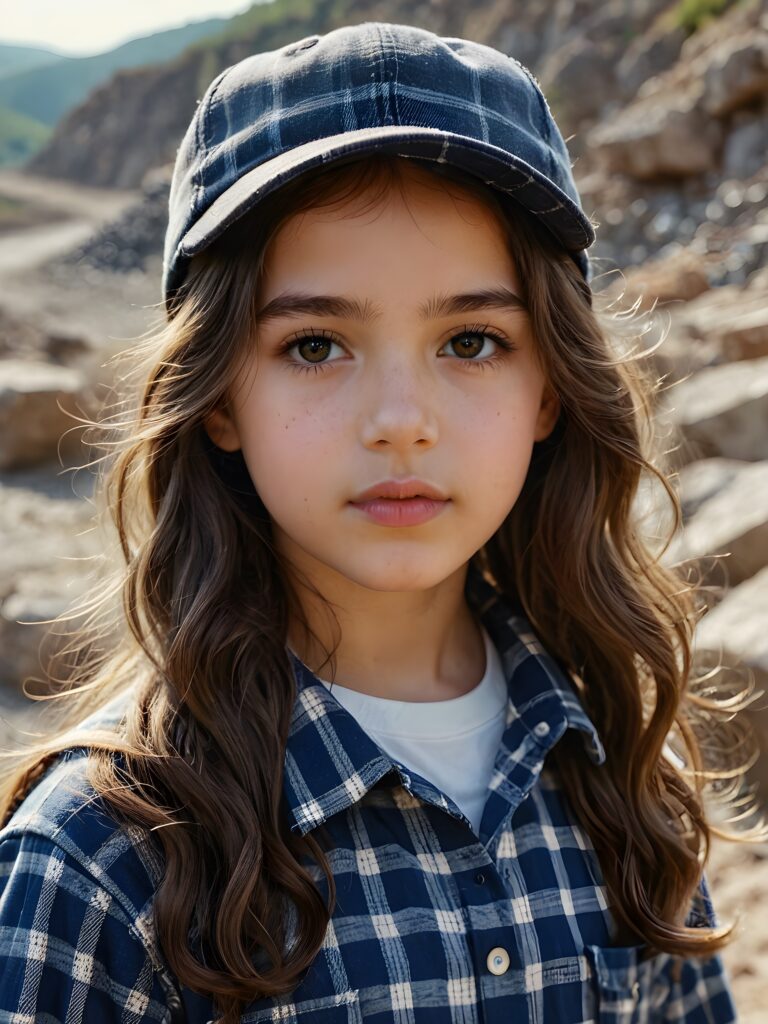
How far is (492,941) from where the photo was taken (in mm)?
1297

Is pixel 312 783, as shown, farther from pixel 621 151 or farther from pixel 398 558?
pixel 621 151

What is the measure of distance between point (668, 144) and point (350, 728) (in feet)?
27.6

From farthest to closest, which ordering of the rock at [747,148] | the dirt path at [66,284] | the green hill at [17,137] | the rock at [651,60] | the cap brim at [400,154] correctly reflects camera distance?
the green hill at [17,137]
the rock at [651,60]
the dirt path at [66,284]
the rock at [747,148]
the cap brim at [400,154]

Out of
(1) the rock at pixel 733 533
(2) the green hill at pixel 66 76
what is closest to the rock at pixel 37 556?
(1) the rock at pixel 733 533

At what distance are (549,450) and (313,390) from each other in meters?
0.50

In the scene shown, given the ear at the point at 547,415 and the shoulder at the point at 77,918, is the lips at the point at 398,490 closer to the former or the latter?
the ear at the point at 547,415

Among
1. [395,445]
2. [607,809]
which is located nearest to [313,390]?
[395,445]

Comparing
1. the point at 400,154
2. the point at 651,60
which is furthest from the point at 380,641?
the point at 651,60

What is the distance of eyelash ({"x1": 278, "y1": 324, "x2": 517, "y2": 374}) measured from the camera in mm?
1328

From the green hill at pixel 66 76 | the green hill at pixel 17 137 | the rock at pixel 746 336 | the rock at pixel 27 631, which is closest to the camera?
the rock at pixel 27 631

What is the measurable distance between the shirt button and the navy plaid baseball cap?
91 centimetres

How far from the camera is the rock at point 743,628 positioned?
2.62m

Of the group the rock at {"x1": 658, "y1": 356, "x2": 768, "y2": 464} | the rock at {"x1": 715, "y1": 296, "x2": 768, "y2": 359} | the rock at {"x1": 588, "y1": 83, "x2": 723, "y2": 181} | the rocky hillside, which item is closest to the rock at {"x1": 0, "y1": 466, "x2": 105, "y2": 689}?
the rock at {"x1": 658, "y1": 356, "x2": 768, "y2": 464}

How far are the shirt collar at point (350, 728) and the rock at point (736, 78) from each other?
8.18 m
